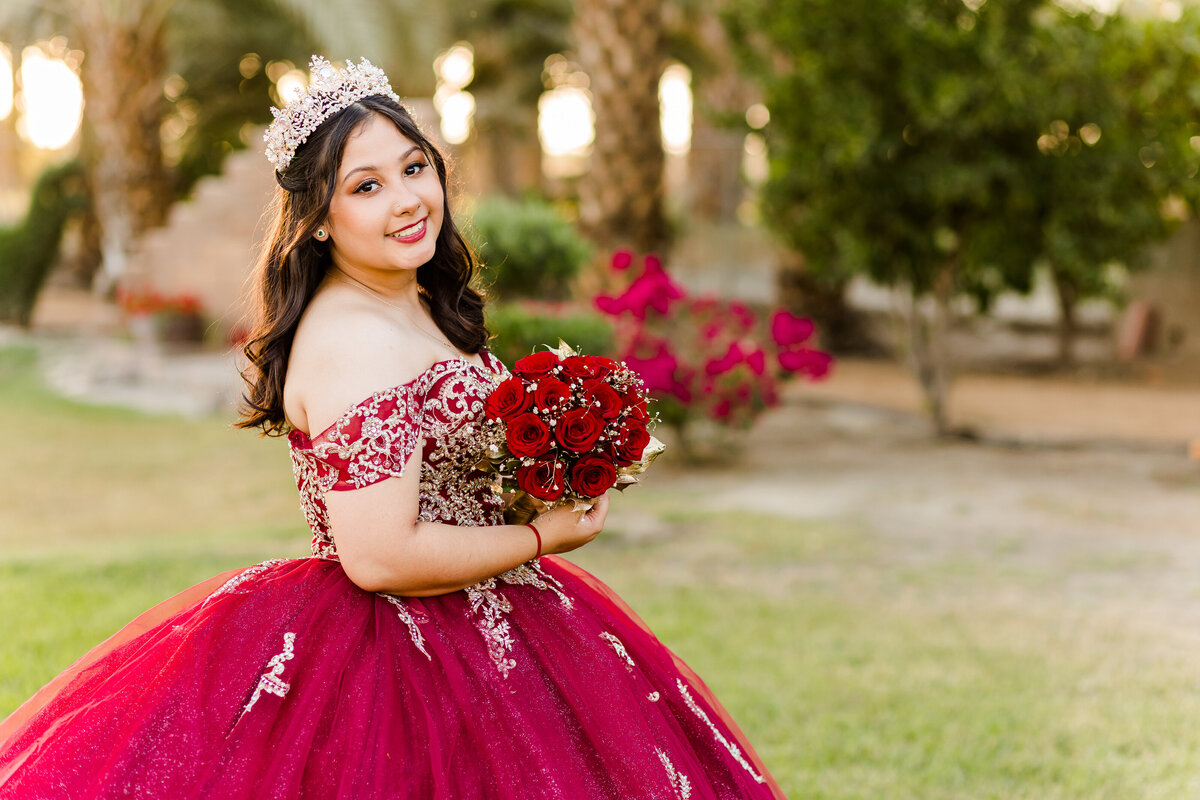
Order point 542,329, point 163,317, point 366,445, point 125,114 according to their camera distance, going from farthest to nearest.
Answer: point 125,114 → point 163,317 → point 542,329 → point 366,445

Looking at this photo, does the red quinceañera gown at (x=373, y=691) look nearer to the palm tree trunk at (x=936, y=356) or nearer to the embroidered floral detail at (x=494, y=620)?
the embroidered floral detail at (x=494, y=620)

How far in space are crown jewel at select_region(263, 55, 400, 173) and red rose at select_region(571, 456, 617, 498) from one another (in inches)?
30.3

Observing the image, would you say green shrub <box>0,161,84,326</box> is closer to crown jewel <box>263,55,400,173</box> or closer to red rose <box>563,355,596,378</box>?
crown jewel <box>263,55,400,173</box>

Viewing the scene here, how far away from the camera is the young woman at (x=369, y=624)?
6.30 ft

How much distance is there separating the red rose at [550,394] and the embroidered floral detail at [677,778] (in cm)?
65

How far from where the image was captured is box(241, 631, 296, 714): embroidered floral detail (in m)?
1.97

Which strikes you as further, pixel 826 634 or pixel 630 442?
pixel 826 634

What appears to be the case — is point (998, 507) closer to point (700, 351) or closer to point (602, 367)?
point (700, 351)

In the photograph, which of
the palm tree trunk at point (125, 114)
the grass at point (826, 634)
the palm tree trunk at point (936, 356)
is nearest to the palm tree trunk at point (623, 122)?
the palm tree trunk at point (936, 356)

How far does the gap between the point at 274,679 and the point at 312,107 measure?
1010mm

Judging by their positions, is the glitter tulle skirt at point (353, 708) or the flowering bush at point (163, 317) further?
the flowering bush at point (163, 317)

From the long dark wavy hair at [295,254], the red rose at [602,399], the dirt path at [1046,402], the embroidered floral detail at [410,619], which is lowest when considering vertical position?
the dirt path at [1046,402]

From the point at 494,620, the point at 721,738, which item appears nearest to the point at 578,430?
the point at 494,620

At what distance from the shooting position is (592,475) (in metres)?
2.06
